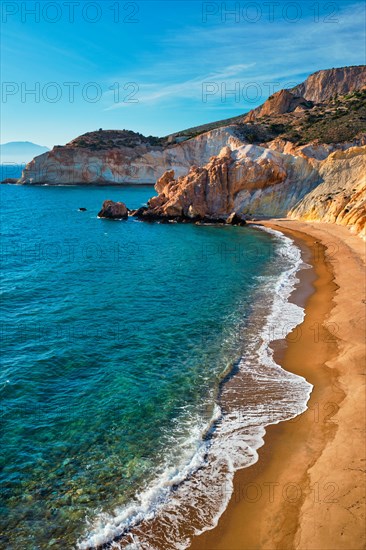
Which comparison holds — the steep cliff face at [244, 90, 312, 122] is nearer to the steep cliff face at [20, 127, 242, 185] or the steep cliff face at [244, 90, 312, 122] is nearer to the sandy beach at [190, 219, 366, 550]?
the steep cliff face at [20, 127, 242, 185]

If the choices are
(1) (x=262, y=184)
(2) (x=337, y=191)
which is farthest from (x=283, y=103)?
(2) (x=337, y=191)

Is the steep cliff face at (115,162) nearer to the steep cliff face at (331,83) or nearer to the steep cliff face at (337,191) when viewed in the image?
the steep cliff face at (337,191)

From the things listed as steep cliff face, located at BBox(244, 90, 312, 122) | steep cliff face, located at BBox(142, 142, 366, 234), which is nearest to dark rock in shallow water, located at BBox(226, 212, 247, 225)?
steep cliff face, located at BBox(142, 142, 366, 234)

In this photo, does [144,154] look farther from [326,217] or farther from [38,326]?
[38,326]

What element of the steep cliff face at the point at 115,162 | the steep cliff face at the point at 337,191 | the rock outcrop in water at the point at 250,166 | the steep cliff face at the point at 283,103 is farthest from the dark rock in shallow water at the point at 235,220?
the steep cliff face at the point at 283,103

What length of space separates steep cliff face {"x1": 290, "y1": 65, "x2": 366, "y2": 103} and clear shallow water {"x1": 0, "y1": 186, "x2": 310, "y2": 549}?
491 ft

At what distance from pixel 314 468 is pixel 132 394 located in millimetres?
6465

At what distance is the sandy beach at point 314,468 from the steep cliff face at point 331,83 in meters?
154

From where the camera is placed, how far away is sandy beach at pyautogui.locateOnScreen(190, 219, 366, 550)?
9.00 metres

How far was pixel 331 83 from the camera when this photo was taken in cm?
16138

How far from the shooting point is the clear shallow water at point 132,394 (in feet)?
32.6

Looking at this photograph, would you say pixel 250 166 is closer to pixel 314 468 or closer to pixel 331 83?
pixel 314 468

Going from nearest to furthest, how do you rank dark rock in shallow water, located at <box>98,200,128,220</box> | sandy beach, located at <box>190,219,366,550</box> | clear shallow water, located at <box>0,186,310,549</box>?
sandy beach, located at <box>190,219,366,550</box> < clear shallow water, located at <box>0,186,310,549</box> < dark rock in shallow water, located at <box>98,200,128,220</box>

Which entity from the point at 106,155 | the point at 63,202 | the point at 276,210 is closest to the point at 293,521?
the point at 276,210
